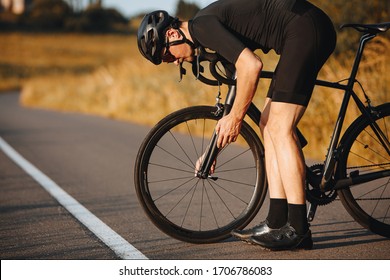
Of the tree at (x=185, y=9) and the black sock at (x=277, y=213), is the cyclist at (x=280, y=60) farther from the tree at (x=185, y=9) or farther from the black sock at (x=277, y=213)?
the tree at (x=185, y=9)

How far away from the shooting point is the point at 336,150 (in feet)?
15.1

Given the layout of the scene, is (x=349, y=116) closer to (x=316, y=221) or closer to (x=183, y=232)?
(x=316, y=221)

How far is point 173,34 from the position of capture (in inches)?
175

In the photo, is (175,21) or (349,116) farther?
(349,116)

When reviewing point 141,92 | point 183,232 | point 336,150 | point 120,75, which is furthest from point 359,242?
point 120,75

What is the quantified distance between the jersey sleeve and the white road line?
138 centimetres

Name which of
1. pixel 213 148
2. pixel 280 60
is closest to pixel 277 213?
pixel 213 148

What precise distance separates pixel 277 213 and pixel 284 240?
0.21 metres

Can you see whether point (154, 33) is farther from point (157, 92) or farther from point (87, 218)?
point (157, 92)

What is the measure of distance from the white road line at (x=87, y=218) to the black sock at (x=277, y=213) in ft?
2.81

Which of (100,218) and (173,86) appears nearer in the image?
(100,218)

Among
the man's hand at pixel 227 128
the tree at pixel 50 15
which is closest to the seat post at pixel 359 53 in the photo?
the man's hand at pixel 227 128

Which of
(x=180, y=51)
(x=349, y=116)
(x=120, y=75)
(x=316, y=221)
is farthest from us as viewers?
(x=120, y=75)
